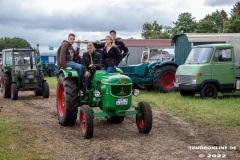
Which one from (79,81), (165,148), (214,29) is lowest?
(165,148)

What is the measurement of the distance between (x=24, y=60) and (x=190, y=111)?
7598mm

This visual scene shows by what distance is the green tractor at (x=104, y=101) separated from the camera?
7270 millimetres

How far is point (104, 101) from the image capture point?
24.5 feet

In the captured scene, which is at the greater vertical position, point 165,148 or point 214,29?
point 214,29

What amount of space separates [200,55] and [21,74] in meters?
6.45

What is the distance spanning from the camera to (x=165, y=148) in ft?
20.7

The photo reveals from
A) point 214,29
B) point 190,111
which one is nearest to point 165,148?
point 190,111

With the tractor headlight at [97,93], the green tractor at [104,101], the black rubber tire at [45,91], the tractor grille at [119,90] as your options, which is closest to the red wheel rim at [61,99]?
the green tractor at [104,101]

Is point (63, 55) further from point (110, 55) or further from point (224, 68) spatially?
point (224, 68)

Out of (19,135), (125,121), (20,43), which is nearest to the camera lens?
(19,135)

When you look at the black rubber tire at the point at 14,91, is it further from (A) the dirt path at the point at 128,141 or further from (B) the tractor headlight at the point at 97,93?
(B) the tractor headlight at the point at 97,93

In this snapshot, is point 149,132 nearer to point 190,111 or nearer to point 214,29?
point 190,111

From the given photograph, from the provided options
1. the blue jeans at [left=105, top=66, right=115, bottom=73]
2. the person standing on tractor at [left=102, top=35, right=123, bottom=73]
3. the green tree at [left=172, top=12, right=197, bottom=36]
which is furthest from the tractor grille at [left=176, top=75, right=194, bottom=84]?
the green tree at [left=172, top=12, right=197, bottom=36]

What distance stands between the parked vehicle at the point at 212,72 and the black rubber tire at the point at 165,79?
1.88 metres
